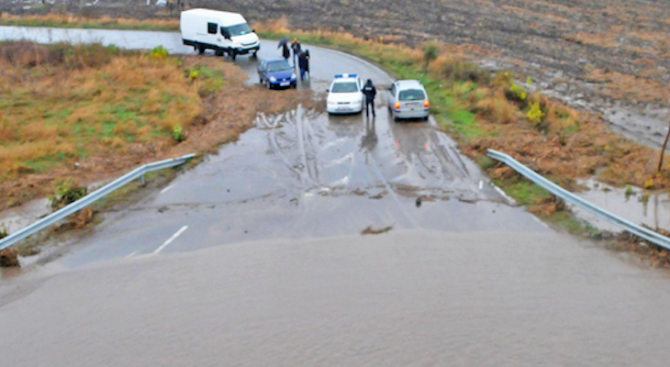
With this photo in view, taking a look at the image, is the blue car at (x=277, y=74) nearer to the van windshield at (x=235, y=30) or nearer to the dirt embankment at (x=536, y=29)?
the van windshield at (x=235, y=30)

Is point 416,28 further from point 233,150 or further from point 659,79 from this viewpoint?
point 233,150

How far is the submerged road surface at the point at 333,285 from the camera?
33.9 ft

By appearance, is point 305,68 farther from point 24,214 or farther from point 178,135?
point 24,214

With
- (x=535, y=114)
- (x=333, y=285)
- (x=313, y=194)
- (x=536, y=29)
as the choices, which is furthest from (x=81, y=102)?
(x=536, y=29)

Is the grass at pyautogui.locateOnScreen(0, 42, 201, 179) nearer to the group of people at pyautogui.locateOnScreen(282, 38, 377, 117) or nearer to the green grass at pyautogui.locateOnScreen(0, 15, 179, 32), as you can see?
the group of people at pyautogui.locateOnScreen(282, 38, 377, 117)

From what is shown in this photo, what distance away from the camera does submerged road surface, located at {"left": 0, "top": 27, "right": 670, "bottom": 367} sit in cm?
1032

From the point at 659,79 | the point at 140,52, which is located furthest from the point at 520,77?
the point at 140,52

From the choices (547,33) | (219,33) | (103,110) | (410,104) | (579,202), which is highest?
(547,33)

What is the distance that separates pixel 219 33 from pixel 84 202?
23.8m

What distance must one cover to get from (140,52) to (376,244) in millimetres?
26561

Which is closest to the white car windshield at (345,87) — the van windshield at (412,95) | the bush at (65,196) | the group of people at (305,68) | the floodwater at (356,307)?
the group of people at (305,68)

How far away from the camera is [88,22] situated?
52156 millimetres

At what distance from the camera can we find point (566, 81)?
3209cm

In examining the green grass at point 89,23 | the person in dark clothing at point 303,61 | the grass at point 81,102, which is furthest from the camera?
the green grass at point 89,23
